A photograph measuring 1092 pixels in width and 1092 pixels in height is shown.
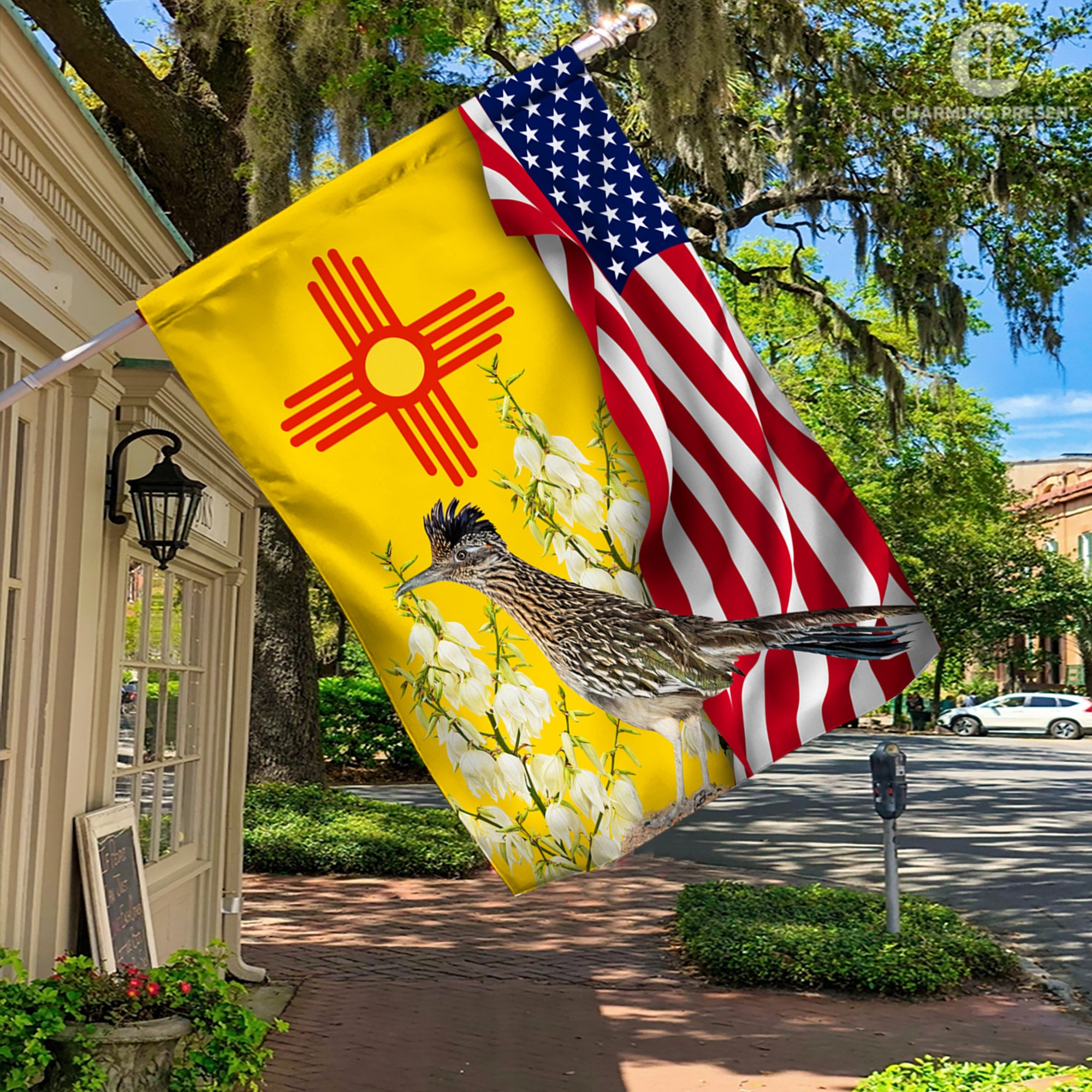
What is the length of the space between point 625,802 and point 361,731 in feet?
68.0

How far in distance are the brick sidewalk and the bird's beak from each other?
3.58m

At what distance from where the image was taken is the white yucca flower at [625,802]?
3227 millimetres

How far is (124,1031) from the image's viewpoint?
3.93 metres

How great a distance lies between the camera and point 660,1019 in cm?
728

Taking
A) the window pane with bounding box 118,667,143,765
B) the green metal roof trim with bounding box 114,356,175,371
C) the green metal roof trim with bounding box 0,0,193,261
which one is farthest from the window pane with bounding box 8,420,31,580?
the window pane with bounding box 118,667,143,765

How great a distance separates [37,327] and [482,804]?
6.84 feet

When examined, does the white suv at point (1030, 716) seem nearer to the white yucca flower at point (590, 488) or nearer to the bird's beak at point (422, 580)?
the white yucca flower at point (590, 488)

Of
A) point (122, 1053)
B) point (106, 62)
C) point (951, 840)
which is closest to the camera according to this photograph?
point (122, 1053)

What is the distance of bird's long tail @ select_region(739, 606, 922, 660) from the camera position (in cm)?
338

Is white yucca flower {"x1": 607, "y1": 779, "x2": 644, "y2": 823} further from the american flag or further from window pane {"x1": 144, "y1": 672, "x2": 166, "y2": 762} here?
window pane {"x1": 144, "y1": 672, "x2": 166, "y2": 762}

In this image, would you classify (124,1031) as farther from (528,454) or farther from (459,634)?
(528,454)

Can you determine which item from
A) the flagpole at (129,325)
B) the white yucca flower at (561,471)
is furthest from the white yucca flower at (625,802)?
the flagpole at (129,325)

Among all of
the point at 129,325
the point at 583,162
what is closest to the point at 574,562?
the point at 583,162

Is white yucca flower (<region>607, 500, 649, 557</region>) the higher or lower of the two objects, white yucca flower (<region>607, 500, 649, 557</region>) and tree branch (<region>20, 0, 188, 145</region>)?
the lower
